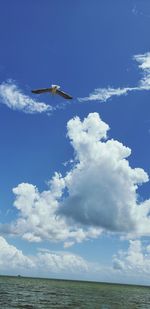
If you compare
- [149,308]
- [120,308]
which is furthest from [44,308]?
[149,308]

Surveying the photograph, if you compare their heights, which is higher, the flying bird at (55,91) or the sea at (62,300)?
the flying bird at (55,91)

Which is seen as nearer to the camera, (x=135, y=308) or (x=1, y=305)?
(x=1, y=305)

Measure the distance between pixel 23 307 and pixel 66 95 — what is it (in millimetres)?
24818

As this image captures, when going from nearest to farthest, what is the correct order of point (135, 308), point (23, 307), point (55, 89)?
point (55, 89), point (23, 307), point (135, 308)

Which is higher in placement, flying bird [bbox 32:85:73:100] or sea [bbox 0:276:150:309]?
flying bird [bbox 32:85:73:100]

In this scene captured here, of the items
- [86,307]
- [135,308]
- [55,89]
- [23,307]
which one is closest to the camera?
[55,89]

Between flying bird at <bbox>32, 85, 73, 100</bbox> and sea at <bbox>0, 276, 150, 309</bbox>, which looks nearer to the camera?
flying bird at <bbox>32, 85, 73, 100</bbox>

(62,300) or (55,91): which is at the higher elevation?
(55,91)

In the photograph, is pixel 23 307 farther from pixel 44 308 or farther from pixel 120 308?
pixel 120 308

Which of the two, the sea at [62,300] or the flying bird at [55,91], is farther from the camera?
the sea at [62,300]

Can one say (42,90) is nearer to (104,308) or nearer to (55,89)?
(55,89)

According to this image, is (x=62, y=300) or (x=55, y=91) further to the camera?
(x=62, y=300)

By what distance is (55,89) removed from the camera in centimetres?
4456

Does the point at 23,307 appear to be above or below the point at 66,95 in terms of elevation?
below
